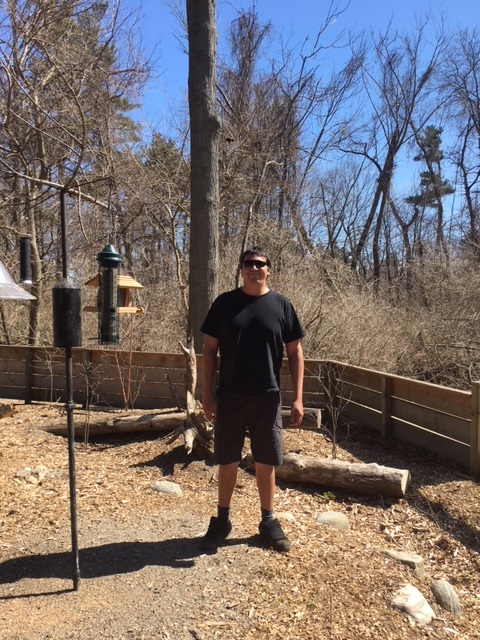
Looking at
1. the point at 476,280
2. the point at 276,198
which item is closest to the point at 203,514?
the point at 476,280

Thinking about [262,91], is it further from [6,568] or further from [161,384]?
[6,568]

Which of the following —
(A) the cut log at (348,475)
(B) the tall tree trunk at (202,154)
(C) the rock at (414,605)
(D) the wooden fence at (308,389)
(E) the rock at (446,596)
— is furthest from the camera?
(B) the tall tree trunk at (202,154)

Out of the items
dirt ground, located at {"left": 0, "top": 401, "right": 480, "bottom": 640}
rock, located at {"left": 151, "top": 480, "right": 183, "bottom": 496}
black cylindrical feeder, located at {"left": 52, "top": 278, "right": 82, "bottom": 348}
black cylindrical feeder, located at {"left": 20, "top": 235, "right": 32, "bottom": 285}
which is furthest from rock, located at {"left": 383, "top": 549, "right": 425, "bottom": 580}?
black cylindrical feeder, located at {"left": 20, "top": 235, "right": 32, "bottom": 285}

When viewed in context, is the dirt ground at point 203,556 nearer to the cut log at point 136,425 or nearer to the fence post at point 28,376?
the cut log at point 136,425

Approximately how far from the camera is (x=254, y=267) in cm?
340

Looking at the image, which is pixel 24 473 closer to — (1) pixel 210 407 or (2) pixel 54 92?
(1) pixel 210 407

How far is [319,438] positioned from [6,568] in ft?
13.1

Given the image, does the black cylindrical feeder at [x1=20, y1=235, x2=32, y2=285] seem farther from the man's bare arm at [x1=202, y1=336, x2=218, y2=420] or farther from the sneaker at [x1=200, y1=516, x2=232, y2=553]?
the sneaker at [x1=200, y1=516, x2=232, y2=553]

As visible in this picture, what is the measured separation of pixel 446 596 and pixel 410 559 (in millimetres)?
381

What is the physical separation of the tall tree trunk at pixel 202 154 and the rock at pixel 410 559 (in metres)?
3.95

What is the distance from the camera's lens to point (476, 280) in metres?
9.69

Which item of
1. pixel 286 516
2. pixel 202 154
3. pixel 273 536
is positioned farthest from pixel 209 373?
pixel 202 154

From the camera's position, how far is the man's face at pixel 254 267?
340 cm

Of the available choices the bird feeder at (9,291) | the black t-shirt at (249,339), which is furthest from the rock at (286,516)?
the bird feeder at (9,291)
